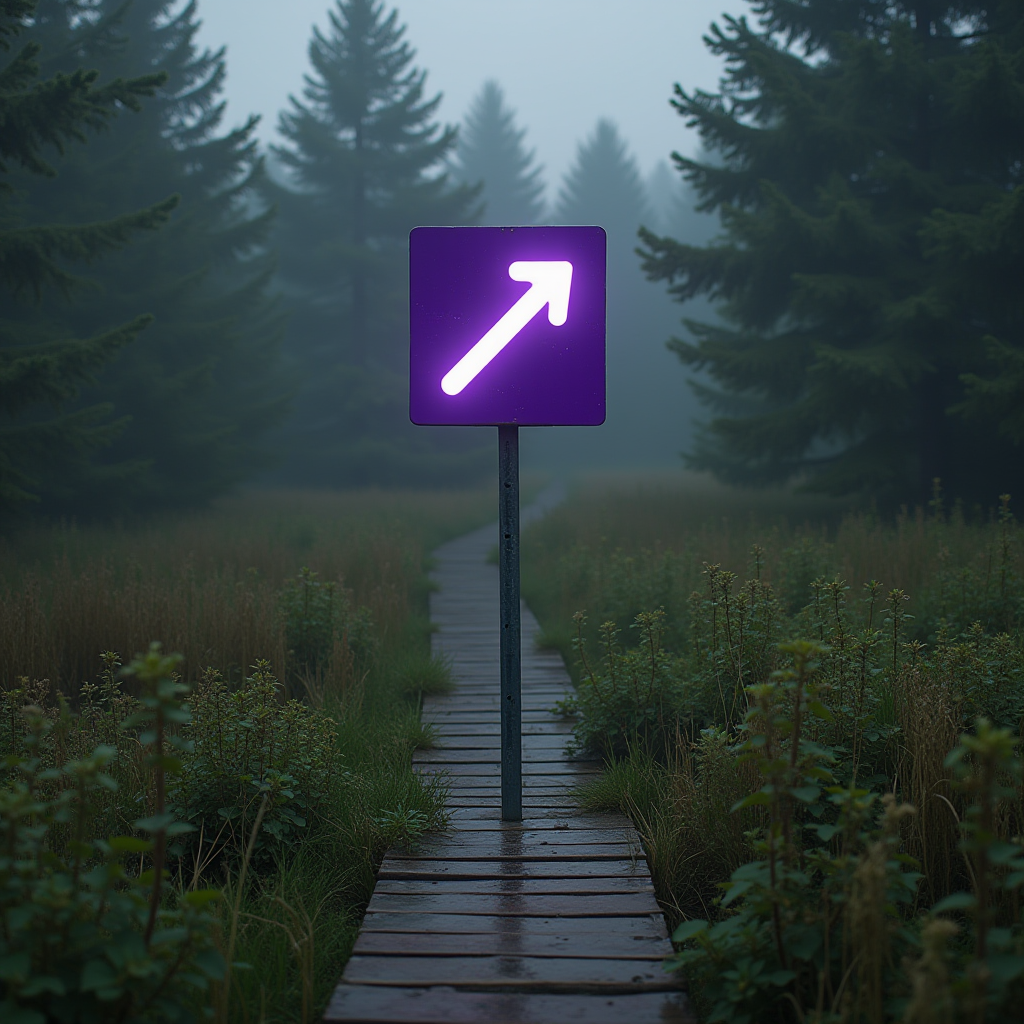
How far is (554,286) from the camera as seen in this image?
3.22 meters

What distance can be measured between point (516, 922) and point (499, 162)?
52.7 m

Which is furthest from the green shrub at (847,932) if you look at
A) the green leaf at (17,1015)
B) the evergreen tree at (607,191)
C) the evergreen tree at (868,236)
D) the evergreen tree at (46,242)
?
the evergreen tree at (607,191)

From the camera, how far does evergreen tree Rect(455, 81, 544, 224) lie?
159 feet

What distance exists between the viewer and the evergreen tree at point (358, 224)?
84.4 ft

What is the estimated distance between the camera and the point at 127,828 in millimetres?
3215

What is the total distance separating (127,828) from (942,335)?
1324cm

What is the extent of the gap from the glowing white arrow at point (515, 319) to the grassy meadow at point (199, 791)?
4.86 ft

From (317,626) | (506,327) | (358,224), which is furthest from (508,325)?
(358,224)

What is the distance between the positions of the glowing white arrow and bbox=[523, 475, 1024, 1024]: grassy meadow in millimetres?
1549

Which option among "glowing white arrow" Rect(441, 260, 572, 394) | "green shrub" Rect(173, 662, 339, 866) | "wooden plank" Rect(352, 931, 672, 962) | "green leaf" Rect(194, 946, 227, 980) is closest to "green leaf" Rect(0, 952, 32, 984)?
"green leaf" Rect(194, 946, 227, 980)

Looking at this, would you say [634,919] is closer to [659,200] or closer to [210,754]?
[210,754]

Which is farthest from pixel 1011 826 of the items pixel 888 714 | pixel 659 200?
pixel 659 200

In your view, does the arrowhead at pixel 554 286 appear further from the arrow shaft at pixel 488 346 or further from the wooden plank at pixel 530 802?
the wooden plank at pixel 530 802

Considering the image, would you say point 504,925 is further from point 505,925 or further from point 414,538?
point 414,538
